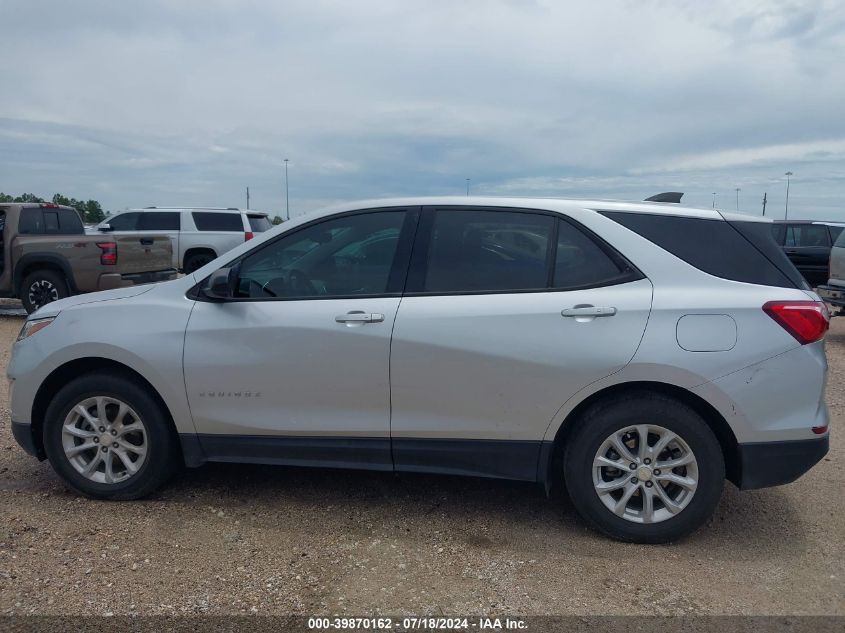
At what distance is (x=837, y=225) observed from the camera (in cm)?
1430

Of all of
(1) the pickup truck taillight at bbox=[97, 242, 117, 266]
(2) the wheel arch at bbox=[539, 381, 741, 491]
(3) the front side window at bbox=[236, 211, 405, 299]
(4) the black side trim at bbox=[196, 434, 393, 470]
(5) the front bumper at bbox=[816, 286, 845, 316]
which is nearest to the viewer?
(2) the wheel arch at bbox=[539, 381, 741, 491]

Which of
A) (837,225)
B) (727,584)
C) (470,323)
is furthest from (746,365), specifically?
(837,225)

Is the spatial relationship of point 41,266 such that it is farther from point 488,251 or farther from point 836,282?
point 836,282

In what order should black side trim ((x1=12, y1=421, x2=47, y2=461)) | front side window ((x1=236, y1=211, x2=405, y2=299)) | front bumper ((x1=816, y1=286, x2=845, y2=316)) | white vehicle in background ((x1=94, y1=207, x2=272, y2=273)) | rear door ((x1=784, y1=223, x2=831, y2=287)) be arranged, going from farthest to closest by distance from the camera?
white vehicle in background ((x1=94, y1=207, x2=272, y2=273)), rear door ((x1=784, y1=223, x2=831, y2=287)), front bumper ((x1=816, y1=286, x2=845, y2=316)), black side trim ((x1=12, y1=421, x2=47, y2=461)), front side window ((x1=236, y1=211, x2=405, y2=299))

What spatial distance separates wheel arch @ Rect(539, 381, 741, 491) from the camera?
356cm

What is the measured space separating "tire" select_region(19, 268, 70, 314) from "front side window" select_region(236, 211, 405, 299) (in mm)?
8030

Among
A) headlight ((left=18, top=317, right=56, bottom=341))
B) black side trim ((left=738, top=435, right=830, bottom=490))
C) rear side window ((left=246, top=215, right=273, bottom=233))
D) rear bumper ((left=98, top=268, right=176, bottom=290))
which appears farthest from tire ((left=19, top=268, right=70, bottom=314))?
black side trim ((left=738, top=435, right=830, bottom=490))

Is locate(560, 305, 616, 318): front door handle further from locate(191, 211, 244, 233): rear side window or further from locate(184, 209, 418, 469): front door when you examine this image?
locate(191, 211, 244, 233): rear side window

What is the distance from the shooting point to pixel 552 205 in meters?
3.85

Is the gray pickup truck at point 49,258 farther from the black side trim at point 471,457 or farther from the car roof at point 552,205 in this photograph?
the black side trim at point 471,457

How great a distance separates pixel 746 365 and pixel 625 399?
23.1 inches

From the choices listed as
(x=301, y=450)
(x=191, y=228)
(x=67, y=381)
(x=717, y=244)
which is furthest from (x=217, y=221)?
(x=717, y=244)

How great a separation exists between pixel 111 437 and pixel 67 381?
1.46ft

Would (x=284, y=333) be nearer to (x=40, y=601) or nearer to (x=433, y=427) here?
(x=433, y=427)
